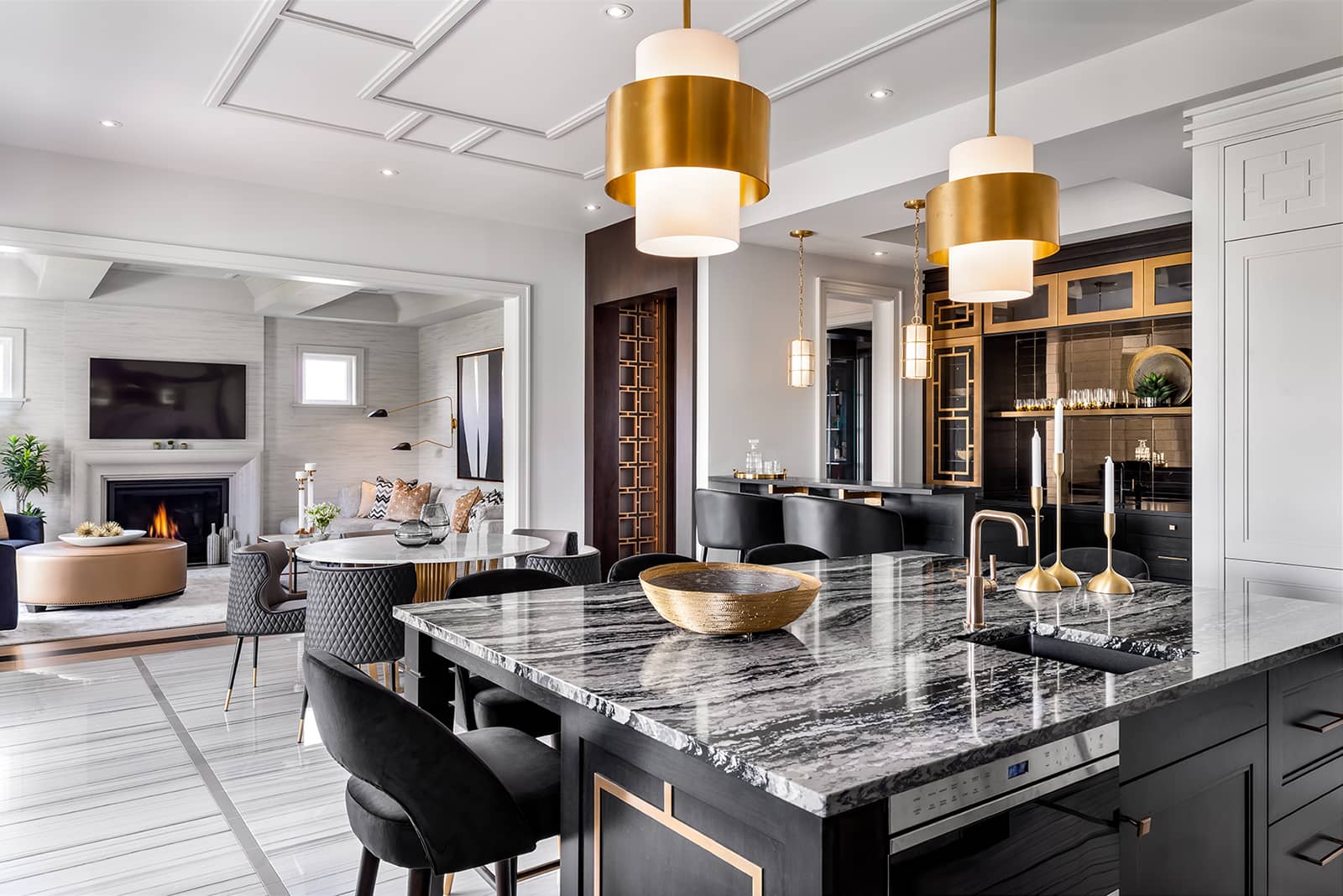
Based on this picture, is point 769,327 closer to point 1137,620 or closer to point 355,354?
point 1137,620

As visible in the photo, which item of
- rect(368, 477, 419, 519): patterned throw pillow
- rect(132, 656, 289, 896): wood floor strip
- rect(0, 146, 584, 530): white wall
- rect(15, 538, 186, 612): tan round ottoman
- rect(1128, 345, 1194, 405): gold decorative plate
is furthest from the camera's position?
rect(368, 477, 419, 519): patterned throw pillow

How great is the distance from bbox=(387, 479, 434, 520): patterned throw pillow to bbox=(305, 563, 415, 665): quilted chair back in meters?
5.53

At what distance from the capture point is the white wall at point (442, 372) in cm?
911

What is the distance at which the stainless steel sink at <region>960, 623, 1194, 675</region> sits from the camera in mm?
1756

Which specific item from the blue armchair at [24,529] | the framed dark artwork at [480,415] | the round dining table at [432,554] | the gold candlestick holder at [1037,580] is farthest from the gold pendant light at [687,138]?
the blue armchair at [24,529]

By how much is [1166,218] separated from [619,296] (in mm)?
3468

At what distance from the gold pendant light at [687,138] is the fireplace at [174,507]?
847 cm

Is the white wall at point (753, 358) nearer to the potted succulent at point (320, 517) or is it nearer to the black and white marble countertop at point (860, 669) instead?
the potted succulent at point (320, 517)

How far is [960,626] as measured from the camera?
6.31ft

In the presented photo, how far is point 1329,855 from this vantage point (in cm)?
197

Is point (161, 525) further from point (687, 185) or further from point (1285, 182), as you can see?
point (1285, 182)

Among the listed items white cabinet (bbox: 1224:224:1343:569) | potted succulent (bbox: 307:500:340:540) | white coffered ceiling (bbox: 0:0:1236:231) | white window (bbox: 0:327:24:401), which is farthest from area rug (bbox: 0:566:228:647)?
white cabinet (bbox: 1224:224:1343:569)

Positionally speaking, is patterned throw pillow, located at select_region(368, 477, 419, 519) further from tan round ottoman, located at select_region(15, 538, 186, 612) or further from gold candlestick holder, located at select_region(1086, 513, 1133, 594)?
gold candlestick holder, located at select_region(1086, 513, 1133, 594)

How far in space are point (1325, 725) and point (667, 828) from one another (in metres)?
1.61
